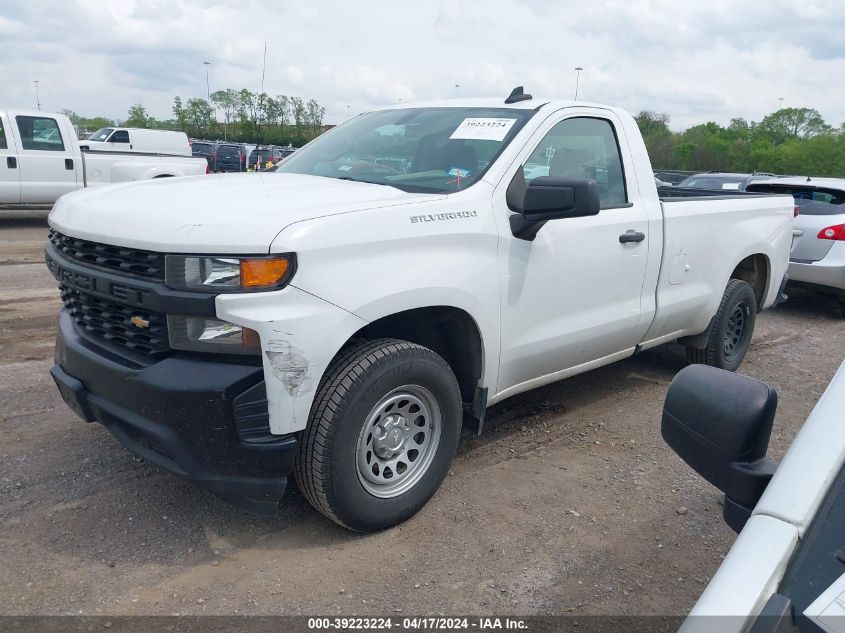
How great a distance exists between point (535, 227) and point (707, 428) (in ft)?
6.81

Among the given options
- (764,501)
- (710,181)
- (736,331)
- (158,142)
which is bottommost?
(736,331)

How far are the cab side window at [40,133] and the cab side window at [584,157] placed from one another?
1185 centimetres

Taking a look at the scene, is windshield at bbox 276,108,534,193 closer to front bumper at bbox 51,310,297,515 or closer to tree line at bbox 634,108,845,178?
front bumper at bbox 51,310,297,515

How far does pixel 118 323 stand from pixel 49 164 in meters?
11.7

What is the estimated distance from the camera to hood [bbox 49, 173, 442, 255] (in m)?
2.67

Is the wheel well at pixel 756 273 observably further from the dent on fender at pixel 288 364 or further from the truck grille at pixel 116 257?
the truck grille at pixel 116 257

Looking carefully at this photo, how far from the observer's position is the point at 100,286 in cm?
293

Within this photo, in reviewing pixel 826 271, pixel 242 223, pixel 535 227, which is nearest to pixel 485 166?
pixel 535 227

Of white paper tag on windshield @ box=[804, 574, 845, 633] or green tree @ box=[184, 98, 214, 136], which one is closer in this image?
white paper tag on windshield @ box=[804, 574, 845, 633]

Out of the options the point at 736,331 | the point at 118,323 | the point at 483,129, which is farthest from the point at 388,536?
the point at 736,331

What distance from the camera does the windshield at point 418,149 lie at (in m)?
3.68

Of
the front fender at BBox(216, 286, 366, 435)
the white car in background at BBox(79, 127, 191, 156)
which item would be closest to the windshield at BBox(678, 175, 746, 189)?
the front fender at BBox(216, 286, 366, 435)

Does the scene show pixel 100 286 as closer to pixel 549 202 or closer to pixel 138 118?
pixel 549 202

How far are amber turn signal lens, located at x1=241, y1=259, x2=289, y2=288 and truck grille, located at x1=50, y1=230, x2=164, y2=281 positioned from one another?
0.34 m
